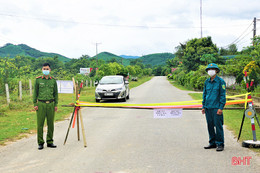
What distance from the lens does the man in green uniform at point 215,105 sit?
212 inches

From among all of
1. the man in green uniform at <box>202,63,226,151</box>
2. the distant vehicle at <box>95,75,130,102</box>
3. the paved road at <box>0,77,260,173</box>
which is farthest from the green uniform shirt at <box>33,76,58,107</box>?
the distant vehicle at <box>95,75,130,102</box>

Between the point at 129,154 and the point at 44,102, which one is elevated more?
the point at 44,102

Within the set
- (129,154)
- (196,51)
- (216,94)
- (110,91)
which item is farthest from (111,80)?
(196,51)

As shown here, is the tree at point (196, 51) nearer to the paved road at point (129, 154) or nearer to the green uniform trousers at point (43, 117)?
the paved road at point (129, 154)

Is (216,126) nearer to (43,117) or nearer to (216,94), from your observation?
(216,94)

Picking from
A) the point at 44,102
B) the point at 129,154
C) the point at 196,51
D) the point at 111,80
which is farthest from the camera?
the point at 196,51

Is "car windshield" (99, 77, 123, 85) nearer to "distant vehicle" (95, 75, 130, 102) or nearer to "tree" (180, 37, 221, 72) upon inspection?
"distant vehicle" (95, 75, 130, 102)

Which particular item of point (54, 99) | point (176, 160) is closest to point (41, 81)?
point (54, 99)

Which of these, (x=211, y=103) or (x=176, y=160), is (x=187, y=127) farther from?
(x=176, y=160)

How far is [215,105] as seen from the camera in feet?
17.9

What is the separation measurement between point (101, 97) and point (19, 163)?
11.0 metres

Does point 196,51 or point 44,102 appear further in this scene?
point 196,51

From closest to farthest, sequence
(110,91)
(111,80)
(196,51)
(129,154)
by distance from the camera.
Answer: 1. (129,154)
2. (110,91)
3. (111,80)
4. (196,51)

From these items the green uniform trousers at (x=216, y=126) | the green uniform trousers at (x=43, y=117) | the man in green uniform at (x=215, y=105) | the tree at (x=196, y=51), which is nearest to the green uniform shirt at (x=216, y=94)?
the man in green uniform at (x=215, y=105)
